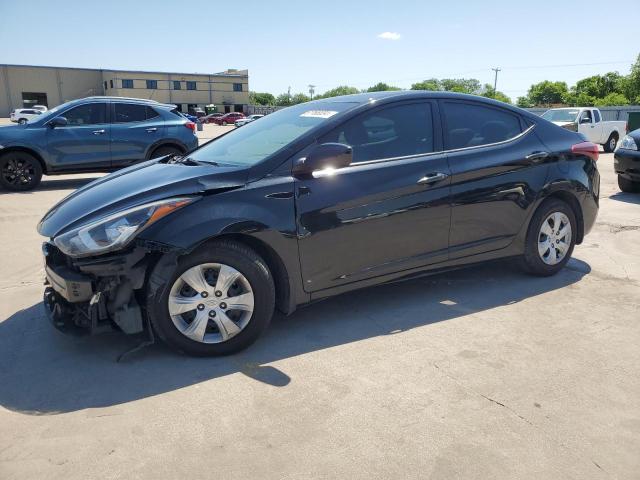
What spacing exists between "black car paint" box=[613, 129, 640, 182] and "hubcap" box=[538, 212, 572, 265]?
5147 millimetres

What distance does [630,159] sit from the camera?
888 cm

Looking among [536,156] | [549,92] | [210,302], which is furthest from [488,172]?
[549,92]

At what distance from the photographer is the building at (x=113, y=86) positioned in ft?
228

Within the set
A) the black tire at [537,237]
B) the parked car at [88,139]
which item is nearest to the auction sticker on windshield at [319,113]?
the black tire at [537,237]

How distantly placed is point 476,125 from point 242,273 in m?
2.44

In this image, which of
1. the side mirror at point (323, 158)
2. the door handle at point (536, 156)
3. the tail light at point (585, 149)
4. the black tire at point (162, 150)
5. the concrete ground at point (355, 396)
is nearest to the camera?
the concrete ground at point (355, 396)

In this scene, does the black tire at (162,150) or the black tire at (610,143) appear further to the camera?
the black tire at (610,143)

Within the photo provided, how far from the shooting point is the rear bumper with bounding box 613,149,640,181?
28.9ft

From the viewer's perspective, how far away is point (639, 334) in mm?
3625

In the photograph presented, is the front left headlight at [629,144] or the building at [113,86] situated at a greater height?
the building at [113,86]

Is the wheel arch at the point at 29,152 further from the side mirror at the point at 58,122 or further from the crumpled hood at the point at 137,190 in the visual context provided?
the crumpled hood at the point at 137,190

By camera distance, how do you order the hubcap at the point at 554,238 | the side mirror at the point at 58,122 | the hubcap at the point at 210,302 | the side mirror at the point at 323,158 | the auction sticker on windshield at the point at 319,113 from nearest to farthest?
the hubcap at the point at 210,302, the side mirror at the point at 323,158, the auction sticker on windshield at the point at 319,113, the hubcap at the point at 554,238, the side mirror at the point at 58,122

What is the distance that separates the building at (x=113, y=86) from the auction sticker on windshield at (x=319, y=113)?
212 ft

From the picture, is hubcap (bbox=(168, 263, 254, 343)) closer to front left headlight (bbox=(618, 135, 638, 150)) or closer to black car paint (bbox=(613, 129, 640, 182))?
black car paint (bbox=(613, 129, 640, 182))
